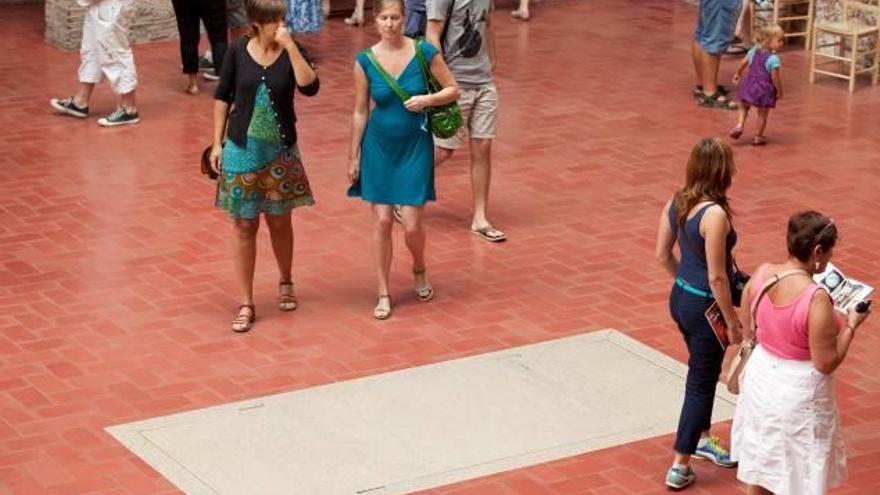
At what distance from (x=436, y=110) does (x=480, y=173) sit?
58.7 inches

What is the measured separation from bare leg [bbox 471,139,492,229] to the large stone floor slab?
6.54 feet

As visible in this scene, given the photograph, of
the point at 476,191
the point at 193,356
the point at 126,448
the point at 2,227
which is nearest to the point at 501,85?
the point at 476,191

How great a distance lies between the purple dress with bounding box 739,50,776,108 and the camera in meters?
13.3

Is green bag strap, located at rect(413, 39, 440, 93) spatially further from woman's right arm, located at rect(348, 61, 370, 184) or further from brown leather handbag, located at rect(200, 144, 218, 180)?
brown leather handbag, located at rect(200, 144, 218, 180)

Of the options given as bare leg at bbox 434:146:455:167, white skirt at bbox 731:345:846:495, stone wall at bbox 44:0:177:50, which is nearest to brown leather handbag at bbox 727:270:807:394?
white skirt at bbox 731:345:846:495

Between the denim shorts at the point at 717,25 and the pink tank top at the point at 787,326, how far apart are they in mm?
7899

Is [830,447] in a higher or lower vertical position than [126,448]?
higher

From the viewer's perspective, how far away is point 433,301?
1016cm

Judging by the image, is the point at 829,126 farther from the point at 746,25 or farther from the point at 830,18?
the point at 746,25

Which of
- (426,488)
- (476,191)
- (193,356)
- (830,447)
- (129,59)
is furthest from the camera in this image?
(129,59)

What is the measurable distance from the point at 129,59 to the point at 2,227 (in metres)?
2.78

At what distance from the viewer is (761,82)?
1329cm

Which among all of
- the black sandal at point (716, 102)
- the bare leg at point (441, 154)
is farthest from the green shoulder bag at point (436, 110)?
the black sandal at point (716, 102)

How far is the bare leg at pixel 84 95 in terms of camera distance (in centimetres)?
1379
